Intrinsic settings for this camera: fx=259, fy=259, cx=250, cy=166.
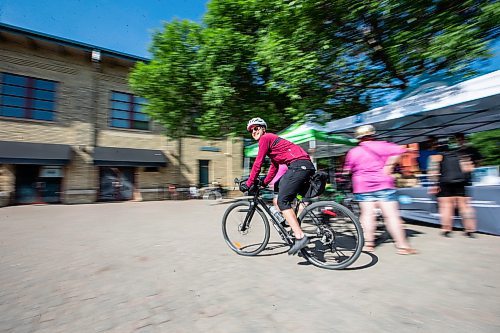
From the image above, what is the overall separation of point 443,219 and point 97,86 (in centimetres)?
1707

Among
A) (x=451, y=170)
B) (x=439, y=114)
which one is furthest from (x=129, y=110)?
(x=451, y=170)

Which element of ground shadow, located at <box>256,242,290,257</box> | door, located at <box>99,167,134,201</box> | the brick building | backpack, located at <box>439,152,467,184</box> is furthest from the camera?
door, located at <box>99,167,134,201</box>

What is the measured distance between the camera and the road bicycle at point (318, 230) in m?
3.01

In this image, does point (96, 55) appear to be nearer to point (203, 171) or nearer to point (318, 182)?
point (203, 171)

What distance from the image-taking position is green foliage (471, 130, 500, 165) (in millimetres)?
11906

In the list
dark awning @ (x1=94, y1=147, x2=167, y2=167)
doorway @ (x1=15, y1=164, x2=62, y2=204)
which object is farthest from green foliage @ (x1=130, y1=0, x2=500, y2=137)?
doorway @ (x1=15, y1=164, x2=62, y2=204)

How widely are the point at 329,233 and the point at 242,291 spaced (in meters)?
1.28

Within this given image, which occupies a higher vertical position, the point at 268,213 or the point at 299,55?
the point at 299,55

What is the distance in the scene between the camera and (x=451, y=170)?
4406 mm

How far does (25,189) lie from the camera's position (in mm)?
13188

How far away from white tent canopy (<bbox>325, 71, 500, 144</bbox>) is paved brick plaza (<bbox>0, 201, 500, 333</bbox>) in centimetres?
232

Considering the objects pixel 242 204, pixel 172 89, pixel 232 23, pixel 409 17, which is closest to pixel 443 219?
pixel 242 204

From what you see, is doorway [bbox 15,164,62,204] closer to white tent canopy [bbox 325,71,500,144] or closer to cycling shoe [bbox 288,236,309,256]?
white tent canopy [bbox 325,71,500,144]

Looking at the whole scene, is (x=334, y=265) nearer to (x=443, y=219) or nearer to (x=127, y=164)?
(x=443, y=219)
